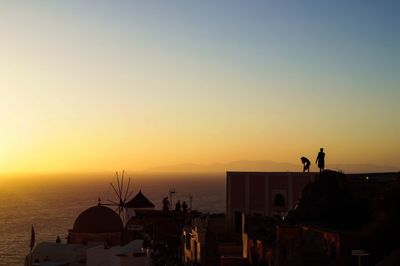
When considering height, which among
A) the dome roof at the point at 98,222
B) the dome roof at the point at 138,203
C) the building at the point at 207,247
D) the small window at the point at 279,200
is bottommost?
the building at the point at 207,247

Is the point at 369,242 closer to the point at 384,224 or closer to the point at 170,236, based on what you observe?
the point at 384,224

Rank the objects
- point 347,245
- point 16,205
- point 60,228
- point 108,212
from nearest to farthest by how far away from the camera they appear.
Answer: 1. point 347,245
2. point 108,212
3. point 60,228
4. point 16,205

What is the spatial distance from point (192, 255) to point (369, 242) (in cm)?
1550

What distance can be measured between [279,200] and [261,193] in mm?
1526

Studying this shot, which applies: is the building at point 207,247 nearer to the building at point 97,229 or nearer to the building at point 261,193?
the building at point 261,193

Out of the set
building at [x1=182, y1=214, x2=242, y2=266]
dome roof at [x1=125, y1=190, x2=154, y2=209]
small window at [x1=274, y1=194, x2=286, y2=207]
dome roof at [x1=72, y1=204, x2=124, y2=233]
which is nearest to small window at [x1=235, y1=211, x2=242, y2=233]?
building at [x1=182, y1=214, x2=242, y2=266]

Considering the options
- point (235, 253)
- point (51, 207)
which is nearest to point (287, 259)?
point (235, 253)

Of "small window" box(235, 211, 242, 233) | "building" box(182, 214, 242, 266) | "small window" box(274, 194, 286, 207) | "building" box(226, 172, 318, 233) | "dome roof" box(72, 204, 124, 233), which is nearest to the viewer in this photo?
"building" box(182, 214, 242, 266)

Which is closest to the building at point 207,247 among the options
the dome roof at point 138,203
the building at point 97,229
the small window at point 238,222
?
the small window at point 238,222

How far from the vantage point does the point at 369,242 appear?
74.9 ft

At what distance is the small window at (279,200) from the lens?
4222 centimetres

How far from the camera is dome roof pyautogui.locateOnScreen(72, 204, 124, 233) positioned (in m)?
37.6

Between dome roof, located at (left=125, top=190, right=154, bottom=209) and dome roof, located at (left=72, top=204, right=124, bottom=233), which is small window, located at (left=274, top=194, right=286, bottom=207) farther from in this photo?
dome roof, located at (left=125, top=190, right=154, bottom=209)

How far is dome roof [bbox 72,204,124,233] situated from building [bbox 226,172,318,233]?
29.6ft
